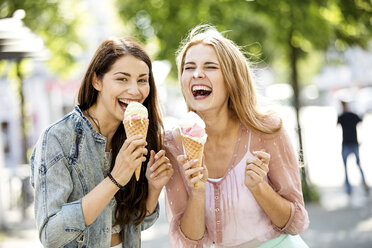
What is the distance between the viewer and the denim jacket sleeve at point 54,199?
239 centimetres

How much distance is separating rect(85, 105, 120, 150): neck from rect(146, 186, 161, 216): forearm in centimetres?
44

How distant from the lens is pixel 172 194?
10.3 ft

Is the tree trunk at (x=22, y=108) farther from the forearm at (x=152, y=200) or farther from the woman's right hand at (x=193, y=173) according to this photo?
the woman's right hand at (x=193, y=173)

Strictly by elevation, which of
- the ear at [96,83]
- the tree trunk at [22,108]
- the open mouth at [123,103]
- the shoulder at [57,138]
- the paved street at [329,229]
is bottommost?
the paved street at [329,229]

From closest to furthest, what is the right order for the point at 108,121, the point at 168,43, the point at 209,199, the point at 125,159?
the point at 125,159, the point at 108,121, the point at 209,199, the point at 168,43

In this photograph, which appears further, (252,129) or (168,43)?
(168,43)

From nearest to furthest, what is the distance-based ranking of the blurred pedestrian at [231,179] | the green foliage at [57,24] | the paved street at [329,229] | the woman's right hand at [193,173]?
the woman's right hand at [193,173], the blurred pedestrian at [231,179], the paved street at [329,229], the green foliage at [57,24]

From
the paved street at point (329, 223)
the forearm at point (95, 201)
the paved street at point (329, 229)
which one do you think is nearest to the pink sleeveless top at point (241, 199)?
the forearm at point (95, 201)

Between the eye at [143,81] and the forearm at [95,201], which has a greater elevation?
the eye at [143,81]

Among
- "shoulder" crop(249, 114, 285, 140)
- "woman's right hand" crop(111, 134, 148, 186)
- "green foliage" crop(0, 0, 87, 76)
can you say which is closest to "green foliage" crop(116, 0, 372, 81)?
"green foliage" crop(0, 0, 87, 76)

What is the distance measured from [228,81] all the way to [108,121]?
0.93 m

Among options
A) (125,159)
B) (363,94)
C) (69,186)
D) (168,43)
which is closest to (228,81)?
(125,159)

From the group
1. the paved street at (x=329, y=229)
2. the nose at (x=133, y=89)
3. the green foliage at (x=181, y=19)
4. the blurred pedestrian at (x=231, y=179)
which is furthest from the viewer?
the green foliage at (x=181, y=19)

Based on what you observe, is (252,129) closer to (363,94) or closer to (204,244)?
(204,244)
